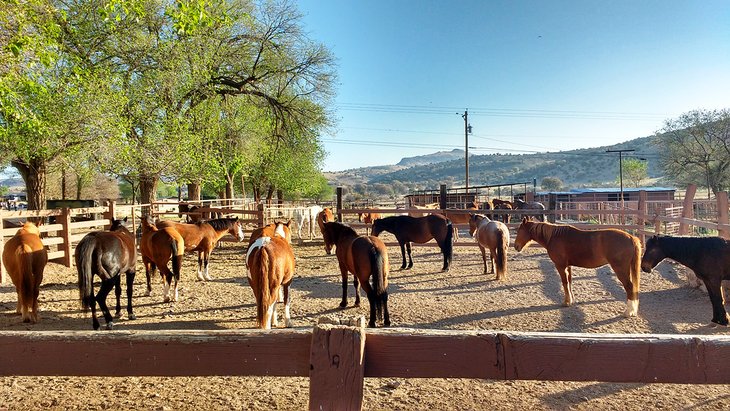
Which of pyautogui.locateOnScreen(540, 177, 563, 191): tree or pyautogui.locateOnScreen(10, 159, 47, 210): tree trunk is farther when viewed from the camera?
pyautogui.locateOnScreen(540, 177, 563, 191): tree

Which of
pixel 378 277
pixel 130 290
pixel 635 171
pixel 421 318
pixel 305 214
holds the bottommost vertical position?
pixel 421 318

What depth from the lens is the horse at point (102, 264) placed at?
16.6ft

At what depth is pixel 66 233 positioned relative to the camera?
31.3 ft

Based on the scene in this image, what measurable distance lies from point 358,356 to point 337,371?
11 cm

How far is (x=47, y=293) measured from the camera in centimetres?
744

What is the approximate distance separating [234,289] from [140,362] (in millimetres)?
6451

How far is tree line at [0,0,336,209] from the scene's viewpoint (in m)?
7.75

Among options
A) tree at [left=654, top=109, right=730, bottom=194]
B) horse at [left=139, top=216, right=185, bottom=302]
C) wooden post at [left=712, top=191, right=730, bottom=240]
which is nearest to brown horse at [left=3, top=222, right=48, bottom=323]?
horse at [left=139, top=216, right=185, bottom=302]

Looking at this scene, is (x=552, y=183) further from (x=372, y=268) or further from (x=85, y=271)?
(x=85, y=271)

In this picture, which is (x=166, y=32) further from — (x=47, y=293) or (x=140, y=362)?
(x=140, y=362)

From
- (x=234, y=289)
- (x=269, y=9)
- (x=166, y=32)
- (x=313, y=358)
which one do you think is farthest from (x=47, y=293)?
(x=269, y=9)

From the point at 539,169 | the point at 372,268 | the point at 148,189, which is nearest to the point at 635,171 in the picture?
the point at 539,169

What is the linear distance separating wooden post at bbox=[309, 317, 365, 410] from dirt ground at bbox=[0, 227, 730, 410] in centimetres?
202

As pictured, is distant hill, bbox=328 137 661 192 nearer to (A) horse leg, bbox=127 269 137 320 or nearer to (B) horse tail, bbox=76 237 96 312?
(A) horse leg, bbox=127 269 137 320
